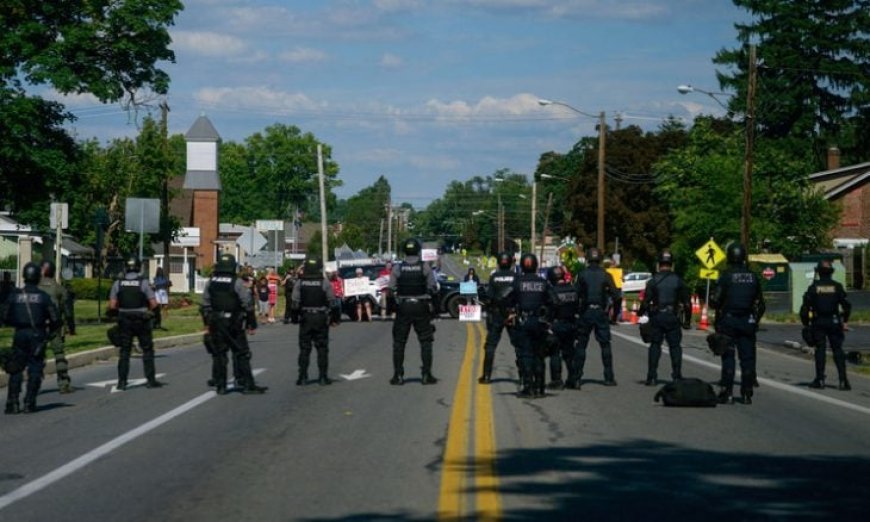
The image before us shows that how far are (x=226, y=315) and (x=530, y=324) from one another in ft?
13.5

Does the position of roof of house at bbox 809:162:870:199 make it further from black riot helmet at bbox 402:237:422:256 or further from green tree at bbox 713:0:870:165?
black riot helmet at bbox 402:237:422:256

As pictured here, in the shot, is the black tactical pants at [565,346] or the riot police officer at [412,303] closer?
the black tactical pants at [565,346]

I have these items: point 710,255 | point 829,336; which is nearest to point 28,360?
point 829,336

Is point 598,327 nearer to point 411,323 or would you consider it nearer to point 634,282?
point 411,323

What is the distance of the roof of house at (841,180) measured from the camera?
245 ft

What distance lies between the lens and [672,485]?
33.6 ft

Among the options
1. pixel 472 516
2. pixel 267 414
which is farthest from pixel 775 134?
pixel 472 516

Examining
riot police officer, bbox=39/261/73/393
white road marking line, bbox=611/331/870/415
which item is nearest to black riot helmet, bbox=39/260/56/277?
riot police officer, bbox=39/261/73/393

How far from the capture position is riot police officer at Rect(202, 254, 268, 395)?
695 inches

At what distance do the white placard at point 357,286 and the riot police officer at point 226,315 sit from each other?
25313 millimetres

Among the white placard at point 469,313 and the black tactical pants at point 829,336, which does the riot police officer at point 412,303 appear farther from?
the white placard at point 469,313

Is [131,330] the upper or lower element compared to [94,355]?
upper

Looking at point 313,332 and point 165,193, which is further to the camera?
point 165,193

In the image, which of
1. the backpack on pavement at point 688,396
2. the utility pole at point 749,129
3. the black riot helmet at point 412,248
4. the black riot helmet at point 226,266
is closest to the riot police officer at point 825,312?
the backpack on pavement at point 688,396
